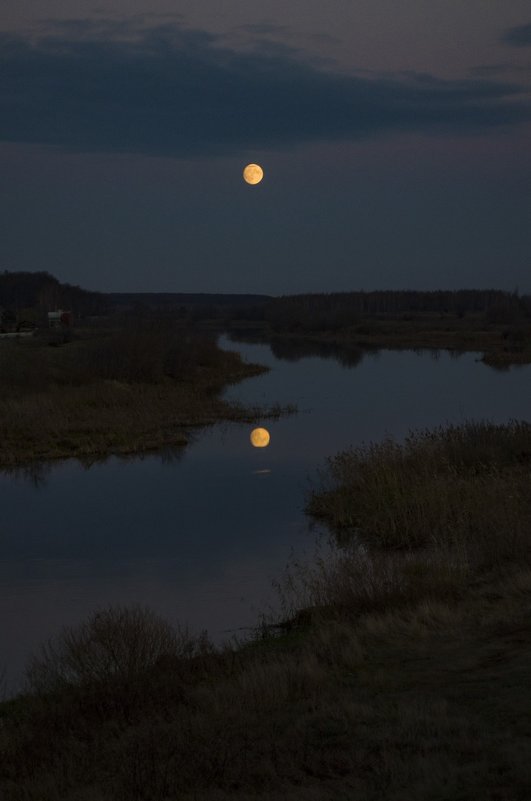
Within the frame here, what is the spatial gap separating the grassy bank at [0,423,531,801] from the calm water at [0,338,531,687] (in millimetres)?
1190

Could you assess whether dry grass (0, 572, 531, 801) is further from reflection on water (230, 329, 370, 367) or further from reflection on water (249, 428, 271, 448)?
reflection on water (230, 329, 370, 367)

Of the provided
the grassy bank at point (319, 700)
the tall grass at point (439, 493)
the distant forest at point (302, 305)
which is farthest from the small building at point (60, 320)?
the grassy bank at point (319, 700)

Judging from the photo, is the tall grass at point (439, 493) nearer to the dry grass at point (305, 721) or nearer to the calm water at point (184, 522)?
the calm water at point (184, 522)

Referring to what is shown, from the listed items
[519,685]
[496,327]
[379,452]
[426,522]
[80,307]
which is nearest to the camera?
[519,685]

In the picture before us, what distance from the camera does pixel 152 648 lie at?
310 inches

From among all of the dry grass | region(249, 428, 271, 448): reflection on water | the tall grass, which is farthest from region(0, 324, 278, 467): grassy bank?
the dry grass

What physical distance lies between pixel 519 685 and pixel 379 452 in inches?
442

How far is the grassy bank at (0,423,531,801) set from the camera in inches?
194

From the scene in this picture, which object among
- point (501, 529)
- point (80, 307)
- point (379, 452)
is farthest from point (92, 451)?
point (80, 307)

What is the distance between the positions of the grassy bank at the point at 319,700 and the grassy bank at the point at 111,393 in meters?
14.1

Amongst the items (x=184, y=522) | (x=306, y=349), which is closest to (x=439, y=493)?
(x=184, y=522)

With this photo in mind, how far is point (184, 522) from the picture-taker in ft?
54.2

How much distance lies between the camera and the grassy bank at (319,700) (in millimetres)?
4934

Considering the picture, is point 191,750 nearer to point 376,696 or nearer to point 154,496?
point 376,696
